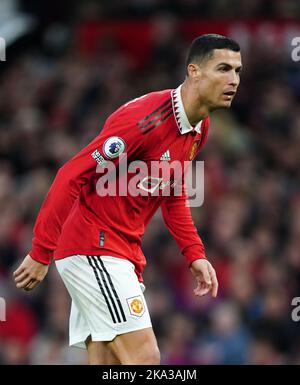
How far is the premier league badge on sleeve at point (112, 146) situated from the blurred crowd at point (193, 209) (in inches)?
132

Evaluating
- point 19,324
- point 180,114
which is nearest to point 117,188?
point 180,114

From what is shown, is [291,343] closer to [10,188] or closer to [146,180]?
[10,188]

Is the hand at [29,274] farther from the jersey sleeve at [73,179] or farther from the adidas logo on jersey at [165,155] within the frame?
the adidas logo on jersey at [165,155]

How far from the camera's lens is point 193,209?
908 centimetres

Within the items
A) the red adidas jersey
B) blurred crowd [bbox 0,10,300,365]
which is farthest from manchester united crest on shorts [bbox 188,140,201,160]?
blurred crowd [bbox 0,10,300,365]

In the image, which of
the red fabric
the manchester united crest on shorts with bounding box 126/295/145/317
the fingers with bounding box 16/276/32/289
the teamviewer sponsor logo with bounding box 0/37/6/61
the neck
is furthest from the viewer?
the teamviewer sponsor logo with bounding box 0/37/6/61

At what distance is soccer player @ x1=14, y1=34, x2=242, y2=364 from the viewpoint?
15.6 ft

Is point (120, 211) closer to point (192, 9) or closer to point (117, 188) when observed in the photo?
point (117, 188)

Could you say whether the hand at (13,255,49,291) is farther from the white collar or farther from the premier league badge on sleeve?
the white collar

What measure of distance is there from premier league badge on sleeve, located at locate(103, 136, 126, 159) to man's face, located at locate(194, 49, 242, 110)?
18.8 inches

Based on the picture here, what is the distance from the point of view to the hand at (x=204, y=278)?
5.12 meters

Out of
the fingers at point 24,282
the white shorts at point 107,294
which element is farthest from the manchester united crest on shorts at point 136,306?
the fingers at point 24,282
